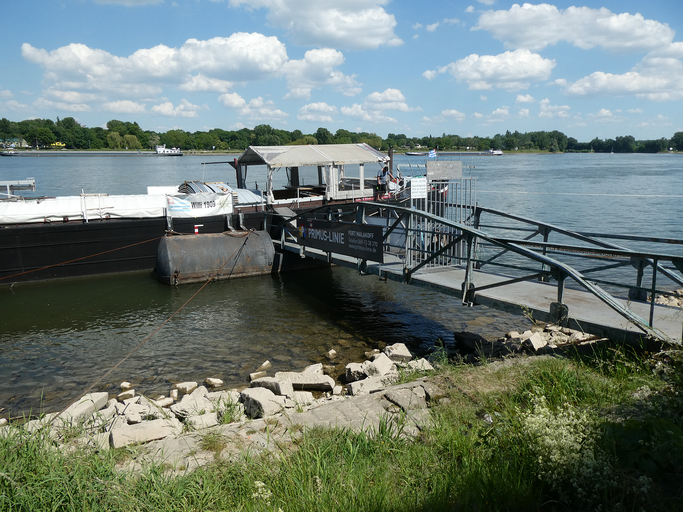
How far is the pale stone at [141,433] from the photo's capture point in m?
5.09

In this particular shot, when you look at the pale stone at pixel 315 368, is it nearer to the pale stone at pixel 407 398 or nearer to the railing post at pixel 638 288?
the pale stone at pixel 407 398

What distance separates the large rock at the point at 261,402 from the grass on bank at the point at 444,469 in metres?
1.79

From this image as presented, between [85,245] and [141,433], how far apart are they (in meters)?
12.4

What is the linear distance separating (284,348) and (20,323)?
7010 mm

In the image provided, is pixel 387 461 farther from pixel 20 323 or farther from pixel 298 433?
pixel 20 323

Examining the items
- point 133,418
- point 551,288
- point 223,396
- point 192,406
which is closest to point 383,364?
point 223,396

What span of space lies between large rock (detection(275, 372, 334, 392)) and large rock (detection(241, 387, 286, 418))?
2.78 ft

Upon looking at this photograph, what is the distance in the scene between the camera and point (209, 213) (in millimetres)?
16969

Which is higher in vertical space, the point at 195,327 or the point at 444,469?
the point at 444,469

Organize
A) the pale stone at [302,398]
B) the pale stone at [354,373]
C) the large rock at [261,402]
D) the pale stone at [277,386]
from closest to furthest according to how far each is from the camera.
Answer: the large rock at [261,402] → the pale stone at [302,398] → the pale stone at [277,386] → the pale stone at [354,373]

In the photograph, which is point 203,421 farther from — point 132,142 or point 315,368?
point 132,142

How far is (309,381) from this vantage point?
312 inches

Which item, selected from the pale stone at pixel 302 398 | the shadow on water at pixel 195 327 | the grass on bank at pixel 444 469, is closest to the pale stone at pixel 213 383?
the shadow on water at pixel 195 327

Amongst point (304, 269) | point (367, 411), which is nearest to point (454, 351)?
A: point (367, 411)
